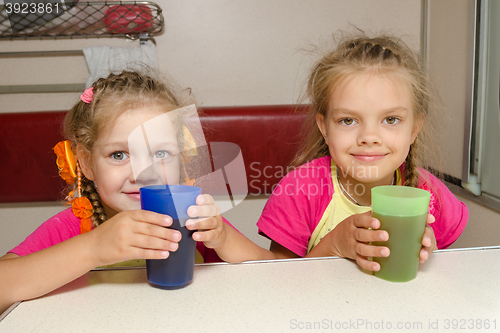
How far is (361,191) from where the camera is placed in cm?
96

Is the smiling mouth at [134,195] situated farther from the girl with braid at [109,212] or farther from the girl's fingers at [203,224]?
the girl's fingers at [203,224]

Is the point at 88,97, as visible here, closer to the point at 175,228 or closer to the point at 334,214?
the point at 175,228

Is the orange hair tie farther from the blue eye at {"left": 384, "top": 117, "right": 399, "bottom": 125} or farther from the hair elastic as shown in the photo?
the blue eye at {"left": 384, "top": 117, "right": 399, "bottom": 125}

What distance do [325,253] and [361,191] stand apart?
1.01 feet

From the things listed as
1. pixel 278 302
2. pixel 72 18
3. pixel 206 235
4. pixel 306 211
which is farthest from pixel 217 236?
pixel 72 18

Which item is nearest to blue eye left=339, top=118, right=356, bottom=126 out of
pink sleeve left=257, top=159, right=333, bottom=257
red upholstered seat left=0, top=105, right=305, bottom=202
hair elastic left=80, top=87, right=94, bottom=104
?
pink sleeve left=257, top=159, right=333, bottom=257

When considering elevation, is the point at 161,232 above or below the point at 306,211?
above

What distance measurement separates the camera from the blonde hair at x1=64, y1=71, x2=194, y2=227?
0.84m

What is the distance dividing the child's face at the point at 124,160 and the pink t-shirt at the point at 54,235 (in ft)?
0.39

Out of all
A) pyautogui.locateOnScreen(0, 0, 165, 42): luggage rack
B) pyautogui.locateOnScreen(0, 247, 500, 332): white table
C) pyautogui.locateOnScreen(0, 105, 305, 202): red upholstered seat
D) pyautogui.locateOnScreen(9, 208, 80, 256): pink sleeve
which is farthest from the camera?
pyautogui.locateOnScreen(0, 0, 165, 42): luggage rack

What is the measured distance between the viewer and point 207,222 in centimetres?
54

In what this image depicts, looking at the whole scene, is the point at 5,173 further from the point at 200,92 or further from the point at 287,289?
the point at 287,289

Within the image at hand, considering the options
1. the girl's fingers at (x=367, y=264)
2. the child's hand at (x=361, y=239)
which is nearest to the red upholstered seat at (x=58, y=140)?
the child's hand at (x=361, y=239)

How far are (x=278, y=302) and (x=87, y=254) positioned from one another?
284 millimetres
